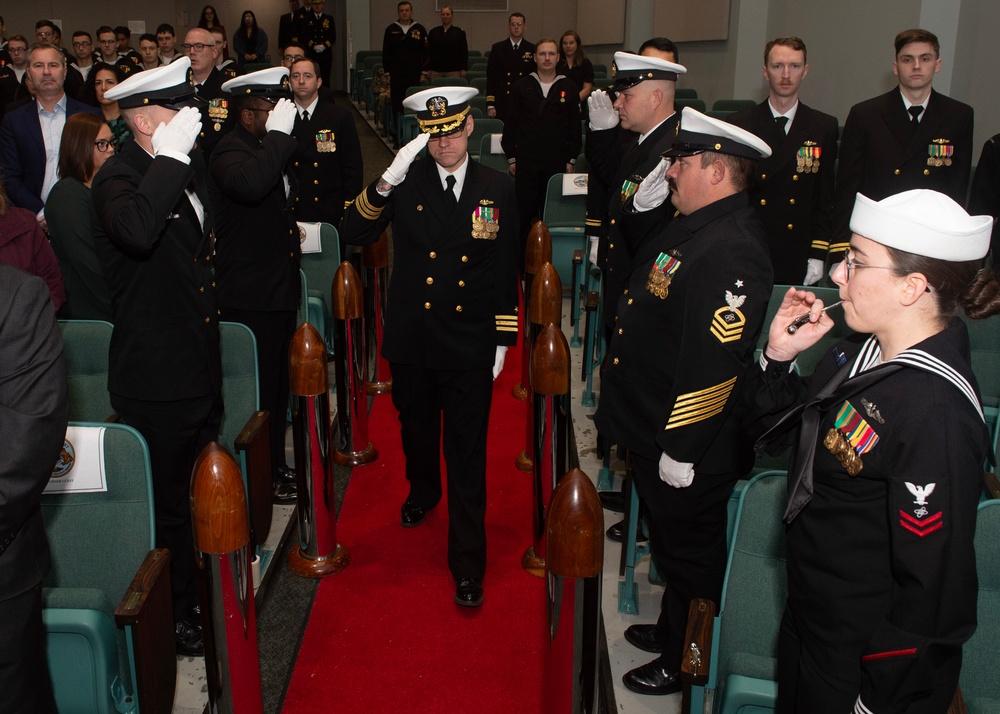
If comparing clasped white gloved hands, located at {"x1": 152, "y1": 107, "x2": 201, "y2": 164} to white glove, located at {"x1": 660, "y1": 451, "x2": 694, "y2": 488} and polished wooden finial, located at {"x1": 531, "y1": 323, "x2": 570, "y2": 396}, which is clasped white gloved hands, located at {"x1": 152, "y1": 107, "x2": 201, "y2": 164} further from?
white glove, located at {"x1": 660, "y1": 451, "x2": 694, "y2": 488}

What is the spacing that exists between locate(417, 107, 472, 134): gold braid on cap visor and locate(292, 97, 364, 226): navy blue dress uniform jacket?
7.40ft

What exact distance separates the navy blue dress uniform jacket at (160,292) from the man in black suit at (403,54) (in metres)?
9.09

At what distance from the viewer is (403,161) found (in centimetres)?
302

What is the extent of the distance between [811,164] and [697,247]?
2.06 m

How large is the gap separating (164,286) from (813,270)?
3012 millimetres

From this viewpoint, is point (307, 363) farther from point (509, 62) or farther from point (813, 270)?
point (509, 62)

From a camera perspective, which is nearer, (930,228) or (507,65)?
(930,228)

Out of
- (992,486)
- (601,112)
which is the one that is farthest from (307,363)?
(992,486)

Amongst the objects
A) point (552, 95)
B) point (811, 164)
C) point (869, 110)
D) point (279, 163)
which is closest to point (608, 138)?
point (811, 164)

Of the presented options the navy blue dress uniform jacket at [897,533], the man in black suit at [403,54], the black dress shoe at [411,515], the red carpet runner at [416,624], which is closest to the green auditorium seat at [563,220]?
the red carpet runner at [416,624]

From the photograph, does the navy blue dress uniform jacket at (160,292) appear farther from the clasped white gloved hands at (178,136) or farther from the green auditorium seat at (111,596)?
the green auditorium seat at (111,596)

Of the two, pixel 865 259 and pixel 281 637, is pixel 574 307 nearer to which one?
pixel 281 637

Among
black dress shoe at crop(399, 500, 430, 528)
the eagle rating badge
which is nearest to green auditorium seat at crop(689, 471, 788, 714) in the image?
the eagle rating badge

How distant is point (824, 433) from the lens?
1688 millimetres
